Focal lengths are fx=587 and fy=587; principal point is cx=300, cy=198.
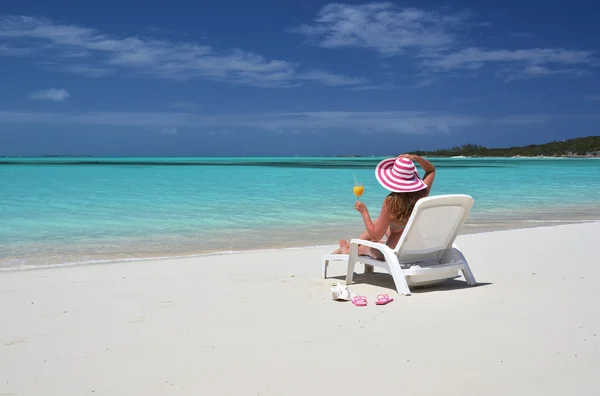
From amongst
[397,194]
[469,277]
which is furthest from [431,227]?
[469,277]

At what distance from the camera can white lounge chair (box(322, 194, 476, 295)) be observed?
17.3 ft

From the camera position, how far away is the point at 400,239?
209 inches

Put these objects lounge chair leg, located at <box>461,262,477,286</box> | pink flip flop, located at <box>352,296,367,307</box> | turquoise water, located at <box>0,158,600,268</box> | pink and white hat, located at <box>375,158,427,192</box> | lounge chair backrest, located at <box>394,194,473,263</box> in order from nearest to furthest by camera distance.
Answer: pink flip flop, located at <box>352,296,367,307</box>, lounge chair backrest, located at <box>394,194,473,263</box>, pink and white hat, located at <box>375,158,427,192</box>, lounge chair leg, located at <box>461,262,477,286</box>, turquoise water, located at <box>0,158,600,268</box>

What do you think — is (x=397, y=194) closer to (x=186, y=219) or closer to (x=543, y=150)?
(x=186, y=219)

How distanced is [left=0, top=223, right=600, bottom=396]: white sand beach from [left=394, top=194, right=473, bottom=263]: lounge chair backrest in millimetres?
375

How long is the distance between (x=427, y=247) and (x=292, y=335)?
75.4 inches

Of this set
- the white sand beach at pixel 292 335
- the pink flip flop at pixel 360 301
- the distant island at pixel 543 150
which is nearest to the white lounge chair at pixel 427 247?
the white sand beach at pixel 292 335

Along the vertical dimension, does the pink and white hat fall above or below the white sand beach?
above

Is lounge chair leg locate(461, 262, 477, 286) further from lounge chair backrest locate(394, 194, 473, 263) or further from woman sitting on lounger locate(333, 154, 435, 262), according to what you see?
woman sitting on lounger locate(333, 154, 435, 262)

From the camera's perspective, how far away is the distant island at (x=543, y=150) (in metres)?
114

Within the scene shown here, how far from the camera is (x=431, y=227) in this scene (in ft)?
17.7

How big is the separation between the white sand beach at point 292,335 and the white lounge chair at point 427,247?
192 millimetres

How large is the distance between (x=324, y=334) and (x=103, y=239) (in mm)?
7086

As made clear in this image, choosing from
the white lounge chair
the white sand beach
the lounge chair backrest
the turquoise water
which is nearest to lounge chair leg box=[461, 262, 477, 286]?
the white lounge chair
